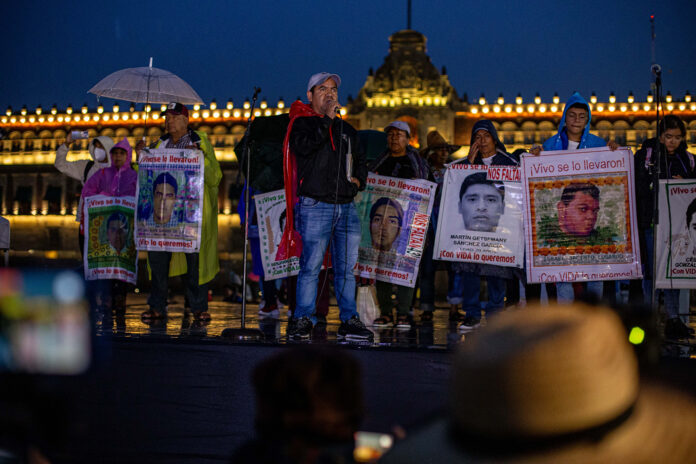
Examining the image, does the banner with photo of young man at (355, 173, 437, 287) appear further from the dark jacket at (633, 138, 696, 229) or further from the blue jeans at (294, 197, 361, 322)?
the dark jacket at (633, 138, 696, 229)

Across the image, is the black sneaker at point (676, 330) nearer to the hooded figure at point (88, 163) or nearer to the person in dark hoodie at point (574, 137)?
the person in dark hoodie at point (574, 137)

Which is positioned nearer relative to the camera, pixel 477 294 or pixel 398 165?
pixel 477 294

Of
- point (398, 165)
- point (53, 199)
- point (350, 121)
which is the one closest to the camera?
point (398, 165)

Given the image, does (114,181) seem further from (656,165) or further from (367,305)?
(656,165)

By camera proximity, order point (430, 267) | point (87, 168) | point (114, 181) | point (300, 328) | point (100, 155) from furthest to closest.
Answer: point (87, 168) → point (100, 155) → point (114, 181) → point (430, 267) → point (300, 328)

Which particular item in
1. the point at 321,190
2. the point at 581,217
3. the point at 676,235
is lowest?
the point at 676,235

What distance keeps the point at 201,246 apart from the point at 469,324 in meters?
2.51

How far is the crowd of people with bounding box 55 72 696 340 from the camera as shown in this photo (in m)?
5.25

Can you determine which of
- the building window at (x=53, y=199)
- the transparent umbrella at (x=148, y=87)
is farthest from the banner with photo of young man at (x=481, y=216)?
the building window at (x=53, y=199)

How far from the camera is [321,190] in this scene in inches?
205

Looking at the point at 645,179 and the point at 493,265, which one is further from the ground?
the point at 645,179

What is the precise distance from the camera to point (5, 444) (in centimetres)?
241

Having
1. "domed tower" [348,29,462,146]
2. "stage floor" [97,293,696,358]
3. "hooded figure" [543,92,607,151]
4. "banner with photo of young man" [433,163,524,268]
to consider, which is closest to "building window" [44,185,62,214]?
"domed tower" [348,29,462,146]

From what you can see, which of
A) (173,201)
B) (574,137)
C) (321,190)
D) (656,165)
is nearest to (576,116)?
(574,137)
